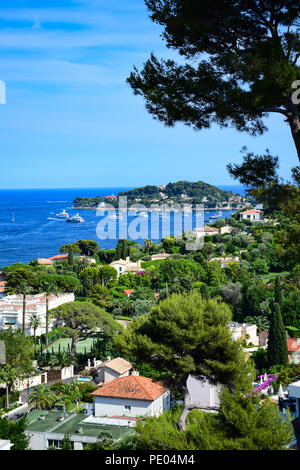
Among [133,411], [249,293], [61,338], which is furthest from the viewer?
[249,293]

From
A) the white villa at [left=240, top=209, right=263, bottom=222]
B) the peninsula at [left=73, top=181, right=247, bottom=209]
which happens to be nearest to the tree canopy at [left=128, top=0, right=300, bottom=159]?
the white villa at [left=240, top=209, right=263, bottom=222]

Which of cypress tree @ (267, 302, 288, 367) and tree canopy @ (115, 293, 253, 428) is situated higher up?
tree canopy @ (115, 293, 253, 428)

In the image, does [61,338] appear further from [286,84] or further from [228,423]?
[286,84]

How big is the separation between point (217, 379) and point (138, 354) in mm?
1566

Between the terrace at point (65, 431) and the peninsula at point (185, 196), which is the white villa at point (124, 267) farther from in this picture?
the peninsula at point (185, 196)

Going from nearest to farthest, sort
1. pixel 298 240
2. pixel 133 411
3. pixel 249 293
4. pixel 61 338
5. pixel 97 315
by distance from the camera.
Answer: pixel 298 240
pixel 133 411
pixel 97 315
pixel 61 338
pixel 249 293

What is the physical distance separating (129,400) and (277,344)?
782 cm


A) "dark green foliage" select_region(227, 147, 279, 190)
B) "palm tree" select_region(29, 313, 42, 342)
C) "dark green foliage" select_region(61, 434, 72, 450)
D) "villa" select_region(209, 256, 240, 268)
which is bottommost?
"palm tree" select_region(29, 313, 42, 342)

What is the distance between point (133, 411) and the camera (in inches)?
573

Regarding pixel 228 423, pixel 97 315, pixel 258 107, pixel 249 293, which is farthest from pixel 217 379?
pixel 249 293

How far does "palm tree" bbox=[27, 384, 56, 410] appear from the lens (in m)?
16.0

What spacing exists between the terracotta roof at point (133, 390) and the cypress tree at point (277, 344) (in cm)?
667

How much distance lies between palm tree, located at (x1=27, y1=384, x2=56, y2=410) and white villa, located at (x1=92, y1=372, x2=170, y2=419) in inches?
80.0

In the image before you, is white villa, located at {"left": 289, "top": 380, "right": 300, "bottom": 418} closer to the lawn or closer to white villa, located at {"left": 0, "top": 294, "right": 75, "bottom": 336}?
the lawn
